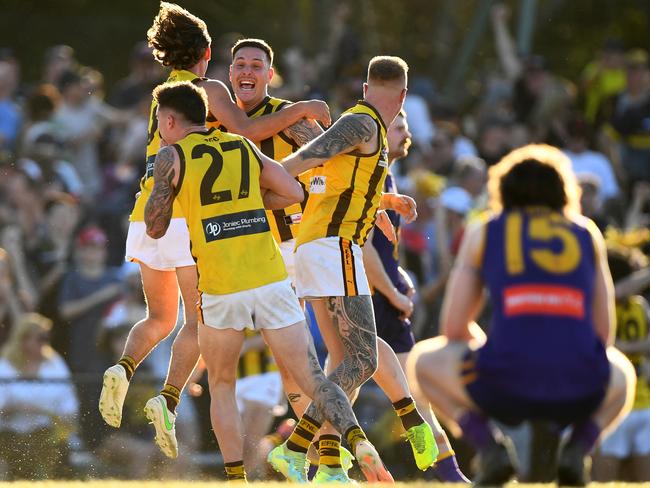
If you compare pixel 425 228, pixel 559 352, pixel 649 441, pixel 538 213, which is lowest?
pixel 649 441

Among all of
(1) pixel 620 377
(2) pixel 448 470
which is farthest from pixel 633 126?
(1) pixel 620 377

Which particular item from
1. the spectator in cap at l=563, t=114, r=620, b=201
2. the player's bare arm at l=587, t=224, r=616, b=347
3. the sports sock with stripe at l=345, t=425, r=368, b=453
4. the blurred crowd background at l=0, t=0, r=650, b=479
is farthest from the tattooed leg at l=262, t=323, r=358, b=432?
the spectator in cap at l=563, t=114, r=620, b=201

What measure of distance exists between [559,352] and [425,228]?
923cm

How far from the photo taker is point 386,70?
9.48 meters

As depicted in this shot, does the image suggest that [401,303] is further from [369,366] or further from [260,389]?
[260,389]

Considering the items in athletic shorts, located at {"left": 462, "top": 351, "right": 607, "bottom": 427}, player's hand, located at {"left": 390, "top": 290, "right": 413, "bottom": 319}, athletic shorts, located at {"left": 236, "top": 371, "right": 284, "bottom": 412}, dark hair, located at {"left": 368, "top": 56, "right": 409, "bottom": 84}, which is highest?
dark hair, located at {"left": 368, "top": 56, "right": 409, "bottom": 84}

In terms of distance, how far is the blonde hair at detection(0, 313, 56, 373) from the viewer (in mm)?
14016

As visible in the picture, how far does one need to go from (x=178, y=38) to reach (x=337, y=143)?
1.34 m

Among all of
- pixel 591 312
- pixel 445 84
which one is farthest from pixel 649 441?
pixel 445 84

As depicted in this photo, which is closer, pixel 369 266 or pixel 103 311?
pixel 369 266

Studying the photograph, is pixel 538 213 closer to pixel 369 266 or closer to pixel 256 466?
pixel 369 266

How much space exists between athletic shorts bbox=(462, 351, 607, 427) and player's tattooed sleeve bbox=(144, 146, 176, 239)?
7.93 ft

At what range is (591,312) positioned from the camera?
6707mm

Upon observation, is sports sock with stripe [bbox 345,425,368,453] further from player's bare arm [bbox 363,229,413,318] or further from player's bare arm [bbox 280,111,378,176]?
player's bare arm [bbox 363,229,413,318]
